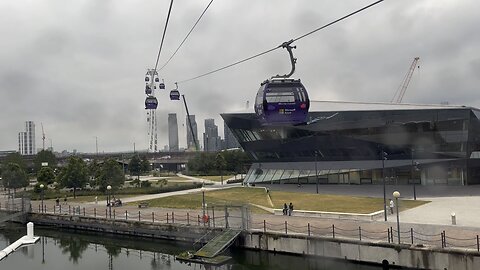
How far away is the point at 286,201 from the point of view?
4531 centimetres

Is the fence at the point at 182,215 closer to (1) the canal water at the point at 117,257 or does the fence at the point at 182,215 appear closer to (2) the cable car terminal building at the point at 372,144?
(1) the canal water at the point at 117,257

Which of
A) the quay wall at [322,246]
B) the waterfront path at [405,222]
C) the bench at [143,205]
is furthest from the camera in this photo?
the bench at [143,205]

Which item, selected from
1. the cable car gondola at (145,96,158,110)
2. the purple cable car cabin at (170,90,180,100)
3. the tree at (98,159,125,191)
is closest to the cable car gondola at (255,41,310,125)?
the cable car gondola at (145,96,158,110)

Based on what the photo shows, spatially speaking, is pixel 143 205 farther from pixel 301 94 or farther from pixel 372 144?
pixel 372 144

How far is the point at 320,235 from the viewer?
28312 mm

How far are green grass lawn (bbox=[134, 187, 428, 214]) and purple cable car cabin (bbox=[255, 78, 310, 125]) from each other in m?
14.0

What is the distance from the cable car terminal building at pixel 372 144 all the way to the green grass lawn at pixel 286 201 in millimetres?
8648

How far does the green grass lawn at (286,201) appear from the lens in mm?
39406

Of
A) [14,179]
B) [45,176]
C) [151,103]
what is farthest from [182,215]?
[14,179]

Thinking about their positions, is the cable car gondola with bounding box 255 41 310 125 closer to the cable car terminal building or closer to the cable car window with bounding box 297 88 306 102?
the cable car window with bounding box 297 88 306 102

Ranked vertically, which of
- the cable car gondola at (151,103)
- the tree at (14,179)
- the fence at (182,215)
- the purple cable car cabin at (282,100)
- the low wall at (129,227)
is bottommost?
the low wall at (129,227)

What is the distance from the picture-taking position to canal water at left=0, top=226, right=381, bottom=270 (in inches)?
1116

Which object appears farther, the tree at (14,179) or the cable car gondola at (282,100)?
the tree at (14,179)

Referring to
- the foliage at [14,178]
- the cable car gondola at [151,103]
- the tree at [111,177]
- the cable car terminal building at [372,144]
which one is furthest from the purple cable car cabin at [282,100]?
the foliage at [14,178]
